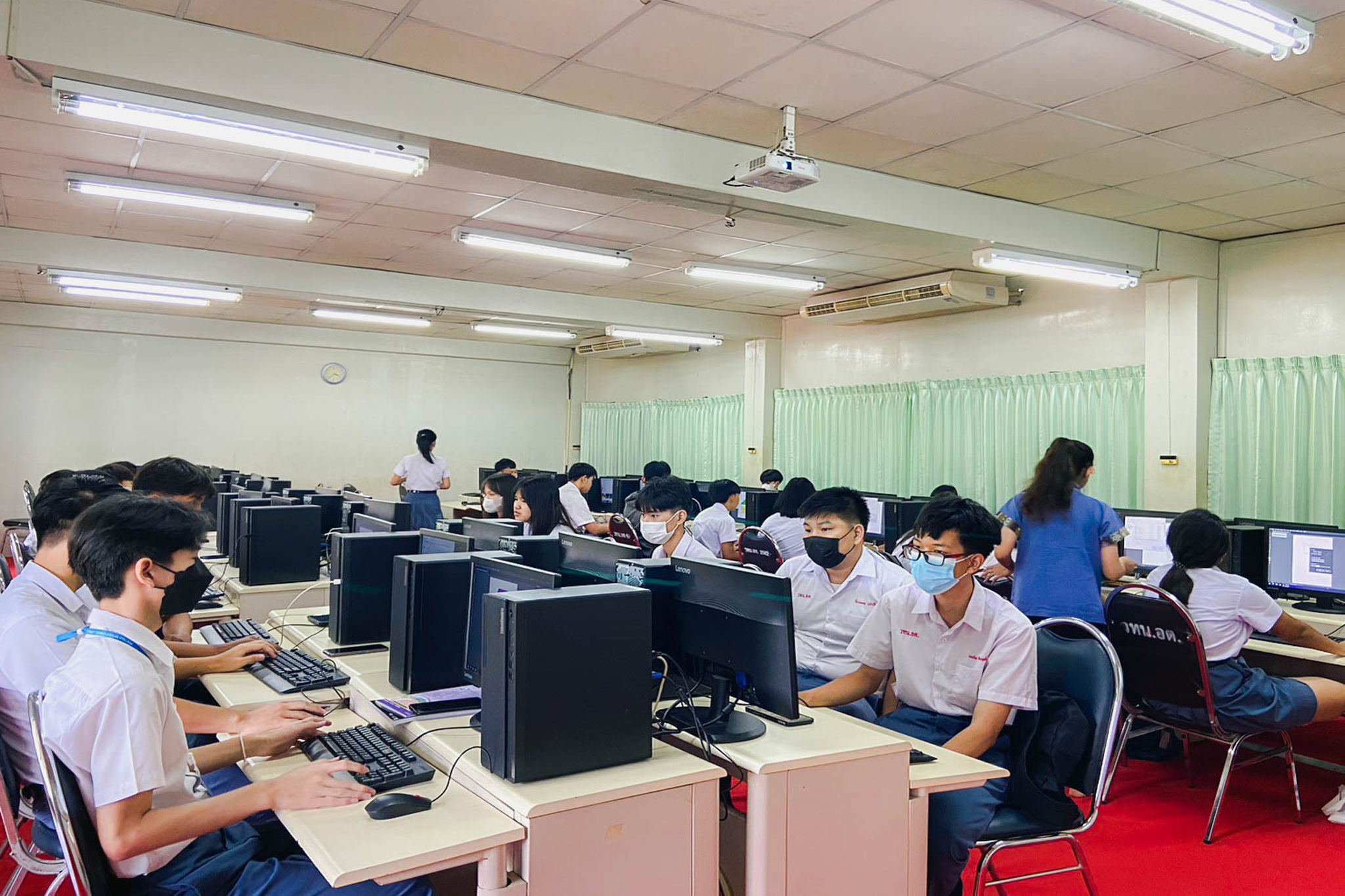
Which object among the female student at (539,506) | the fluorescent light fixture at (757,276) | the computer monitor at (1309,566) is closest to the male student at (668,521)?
the female student at (539,506)

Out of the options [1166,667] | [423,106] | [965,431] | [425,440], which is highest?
[423,106]

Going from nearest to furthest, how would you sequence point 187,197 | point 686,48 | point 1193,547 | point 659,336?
point 686,48 → point 1193,547 → point 187,197 → point 659,336

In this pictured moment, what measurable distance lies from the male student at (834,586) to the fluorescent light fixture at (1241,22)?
68.8 inches

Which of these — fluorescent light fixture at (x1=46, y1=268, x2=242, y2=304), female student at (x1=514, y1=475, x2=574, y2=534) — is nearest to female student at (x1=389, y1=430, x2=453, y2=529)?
fluorescent light fixture at (x1=46, y1=268, x2=242, y2=304)

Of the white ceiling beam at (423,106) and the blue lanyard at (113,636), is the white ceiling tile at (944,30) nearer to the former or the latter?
the white ceiling beam at (423,106)

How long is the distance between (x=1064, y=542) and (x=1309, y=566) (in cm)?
135

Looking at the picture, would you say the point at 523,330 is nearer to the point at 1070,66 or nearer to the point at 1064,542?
the point at 1064,542

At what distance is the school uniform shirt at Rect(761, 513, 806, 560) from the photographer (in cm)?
532

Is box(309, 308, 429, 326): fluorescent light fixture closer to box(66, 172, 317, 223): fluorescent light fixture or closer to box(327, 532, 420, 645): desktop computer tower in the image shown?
box(66, 172, 317, 223): fluorescent light fixture

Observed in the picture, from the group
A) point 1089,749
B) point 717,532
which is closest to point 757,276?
point 717,532

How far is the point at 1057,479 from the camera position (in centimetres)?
422

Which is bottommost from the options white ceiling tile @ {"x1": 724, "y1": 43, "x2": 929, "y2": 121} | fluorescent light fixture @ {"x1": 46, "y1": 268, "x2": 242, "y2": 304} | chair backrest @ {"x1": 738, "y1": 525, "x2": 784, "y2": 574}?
chair backrest @ {"x1": 738, "y1": 525, "x2": 784, "y2": 574}

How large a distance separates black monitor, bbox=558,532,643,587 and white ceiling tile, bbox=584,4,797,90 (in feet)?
5.90

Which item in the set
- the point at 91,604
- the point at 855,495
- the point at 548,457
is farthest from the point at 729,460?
the point at 91,604
